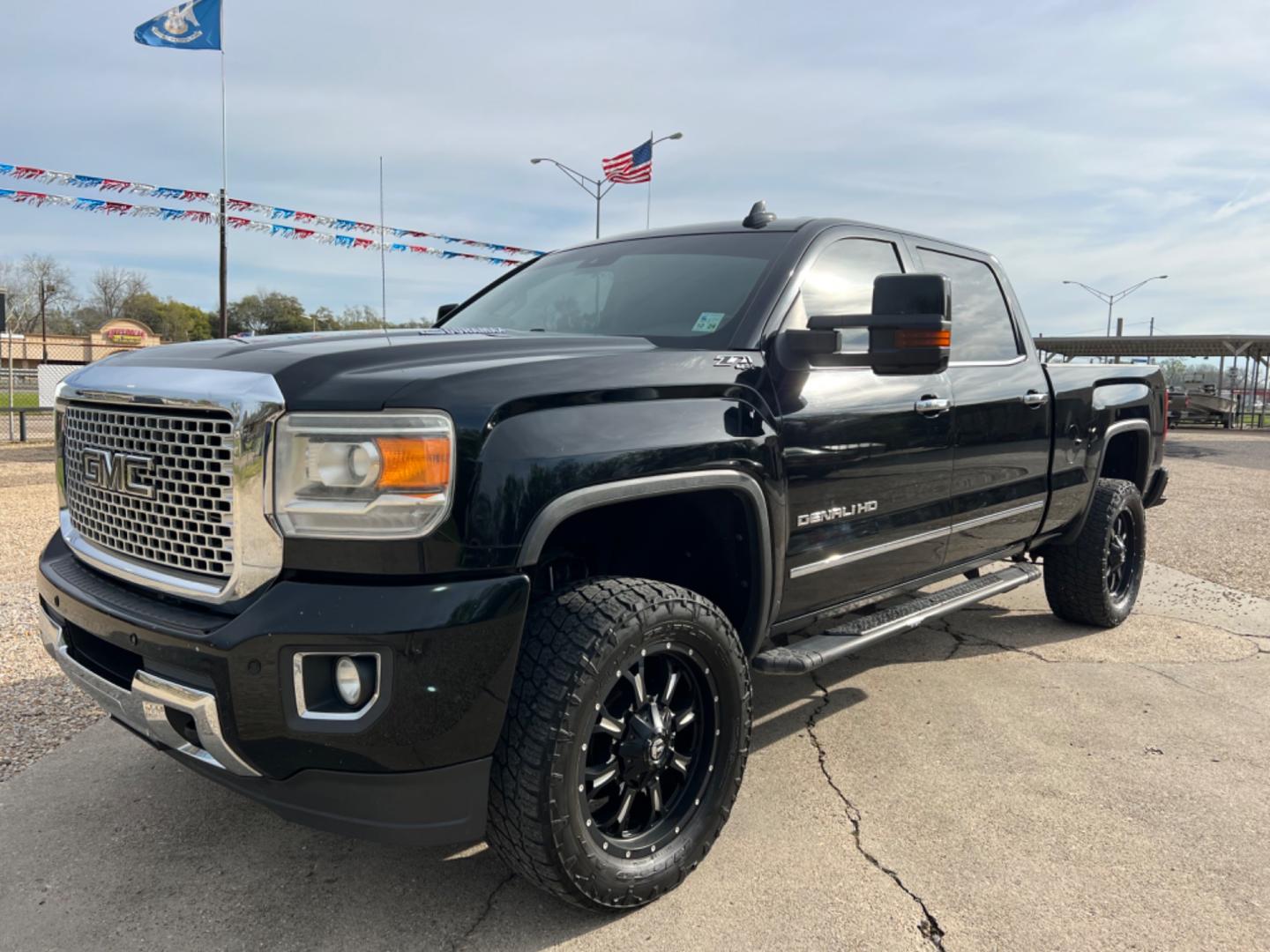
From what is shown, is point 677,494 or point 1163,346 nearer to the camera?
point 677,494

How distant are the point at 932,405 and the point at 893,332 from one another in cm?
79

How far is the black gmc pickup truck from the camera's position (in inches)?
79.4

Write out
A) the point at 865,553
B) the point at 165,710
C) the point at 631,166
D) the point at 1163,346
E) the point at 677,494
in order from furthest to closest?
the point at 1163,346 → the point at 631,166 → the point at 865,553 → the point at 677,494 → the point at 165,710

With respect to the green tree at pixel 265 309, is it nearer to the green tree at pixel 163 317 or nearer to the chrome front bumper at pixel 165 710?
the green tree at pixel 163 317

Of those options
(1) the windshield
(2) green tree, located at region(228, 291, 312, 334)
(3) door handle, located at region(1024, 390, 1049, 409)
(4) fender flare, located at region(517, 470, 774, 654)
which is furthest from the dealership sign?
(4) fender flare, located at region(517, 470, 774, 654)

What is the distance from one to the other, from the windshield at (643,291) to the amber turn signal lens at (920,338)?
1.70 feet

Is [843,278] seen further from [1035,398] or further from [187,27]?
[187,27]

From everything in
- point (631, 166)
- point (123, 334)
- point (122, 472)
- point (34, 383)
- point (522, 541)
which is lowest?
point (34, 383)

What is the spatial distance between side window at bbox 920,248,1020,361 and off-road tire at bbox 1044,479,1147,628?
1.18 m

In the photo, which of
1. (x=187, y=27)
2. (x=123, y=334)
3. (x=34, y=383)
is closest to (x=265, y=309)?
(x=123, y=334)

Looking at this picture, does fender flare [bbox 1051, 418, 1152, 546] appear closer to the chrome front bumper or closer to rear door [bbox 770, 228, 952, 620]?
rear door [bbox 770, 228, 952, 620]

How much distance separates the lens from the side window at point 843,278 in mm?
3182

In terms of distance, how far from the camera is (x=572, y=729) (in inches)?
85.7

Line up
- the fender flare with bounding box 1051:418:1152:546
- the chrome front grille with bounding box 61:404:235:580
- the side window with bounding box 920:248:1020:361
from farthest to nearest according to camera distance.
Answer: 1. the fender flare with bounding box 1051:418:1152:546
2. the side window with bounding box 920:248:1020:361
3. the chrome front grille with bounding box 61:404:235:580
